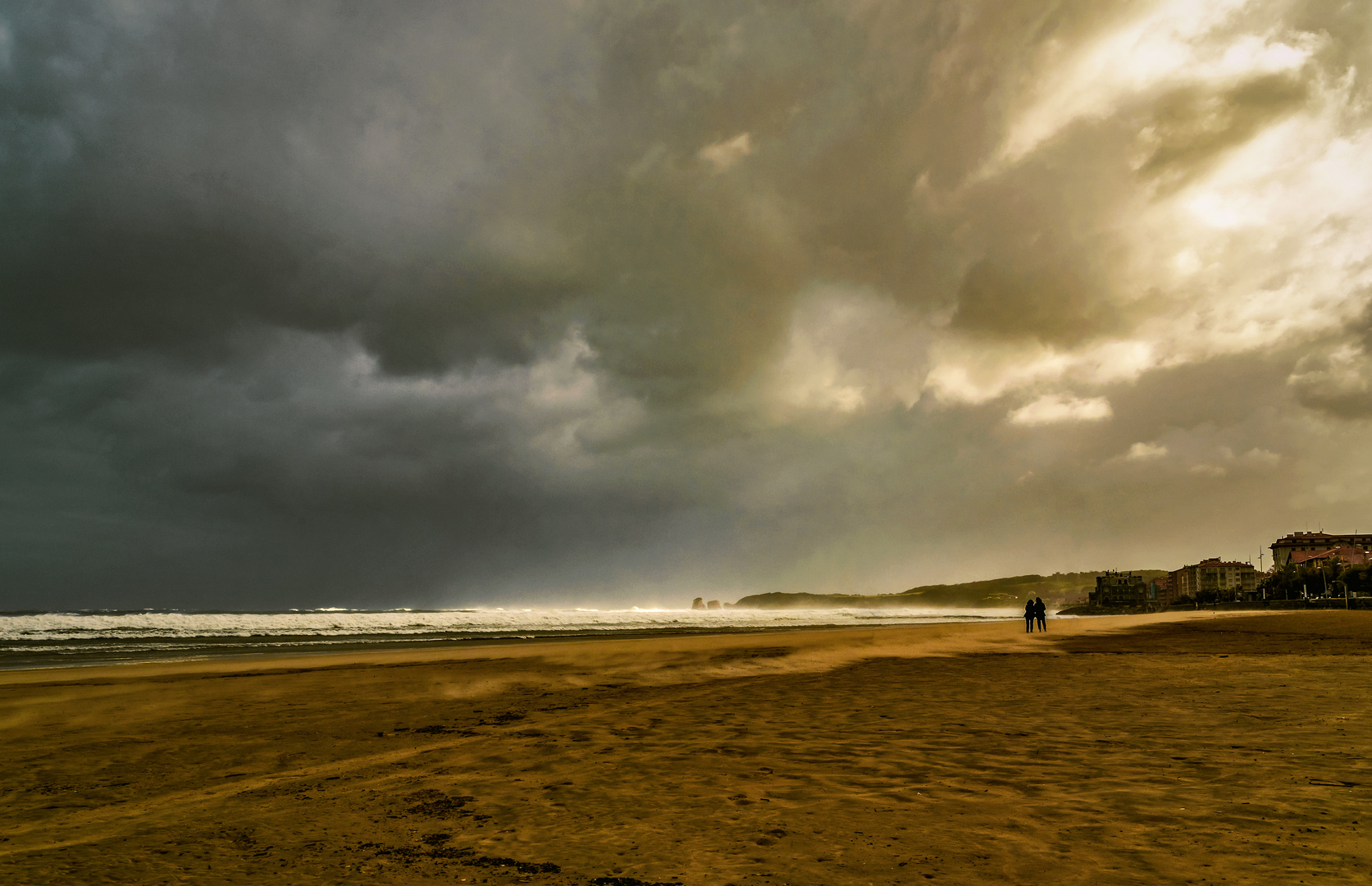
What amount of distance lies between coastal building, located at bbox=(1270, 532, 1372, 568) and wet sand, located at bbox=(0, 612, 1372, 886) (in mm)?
223939

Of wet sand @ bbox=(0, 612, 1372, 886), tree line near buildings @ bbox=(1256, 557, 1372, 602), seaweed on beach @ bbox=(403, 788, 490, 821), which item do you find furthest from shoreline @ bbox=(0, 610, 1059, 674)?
tree line near buildings @ bbox=(1256, 557, 1372, 602)

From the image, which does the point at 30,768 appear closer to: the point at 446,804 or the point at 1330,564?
the point at 446,804

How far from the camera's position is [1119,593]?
151500 mm

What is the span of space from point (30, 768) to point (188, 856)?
6.50 metres

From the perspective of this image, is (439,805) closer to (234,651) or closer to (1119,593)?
(234,651)

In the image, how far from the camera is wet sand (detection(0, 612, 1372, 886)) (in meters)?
5.82

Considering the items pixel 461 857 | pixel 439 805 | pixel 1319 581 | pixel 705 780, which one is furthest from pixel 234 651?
pixel 1319 581

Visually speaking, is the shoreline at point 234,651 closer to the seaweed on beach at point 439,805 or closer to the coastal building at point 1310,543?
the seaweed on beach at point 439,805

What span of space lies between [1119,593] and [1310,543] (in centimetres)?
8353

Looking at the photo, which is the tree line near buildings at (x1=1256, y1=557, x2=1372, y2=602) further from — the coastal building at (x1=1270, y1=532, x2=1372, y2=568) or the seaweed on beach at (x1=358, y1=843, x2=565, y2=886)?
the seaweed on beach at (x1=358, y1=843, x2=565, y2=886)

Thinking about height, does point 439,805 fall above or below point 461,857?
below

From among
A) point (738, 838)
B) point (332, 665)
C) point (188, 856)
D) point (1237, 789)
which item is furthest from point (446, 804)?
point (332, 665)

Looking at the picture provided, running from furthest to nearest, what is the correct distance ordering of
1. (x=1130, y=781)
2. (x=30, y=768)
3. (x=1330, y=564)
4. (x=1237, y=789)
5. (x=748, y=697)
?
(x=1330, y=564), (x=748, y=697), (x=30, y=768), (x=1130, y=781), (x=1237, y=789)

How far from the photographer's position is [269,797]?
8.53 meters
